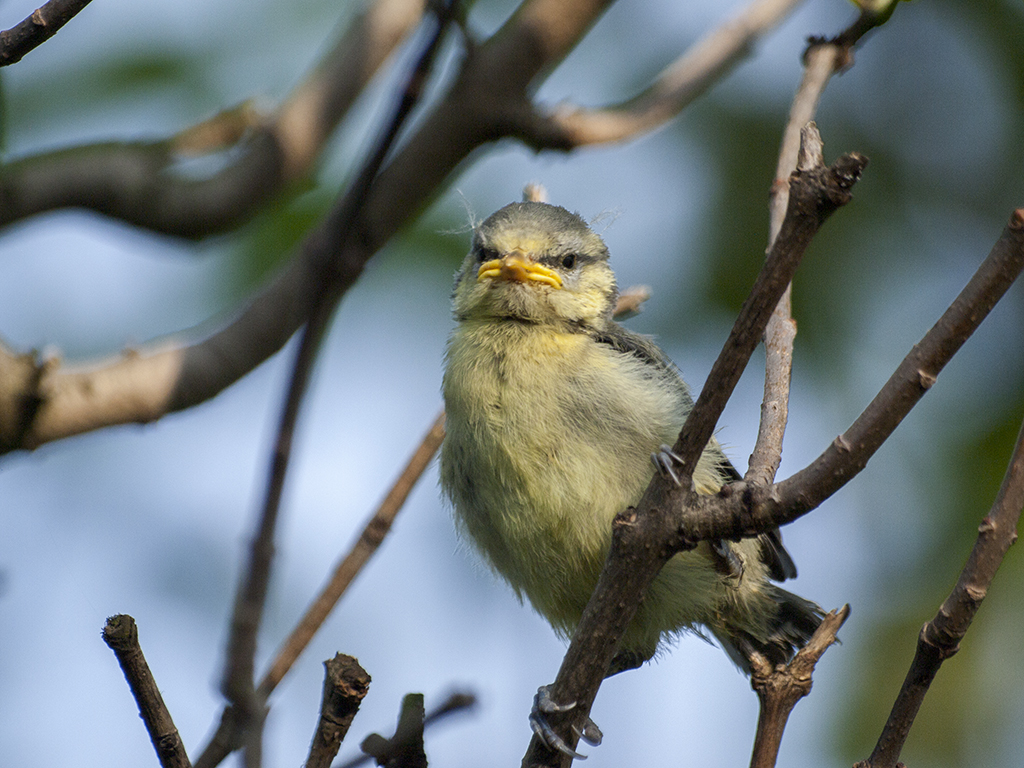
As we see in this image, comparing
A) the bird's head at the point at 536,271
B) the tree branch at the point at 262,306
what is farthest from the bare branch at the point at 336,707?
the bird's head at the point at 536,271

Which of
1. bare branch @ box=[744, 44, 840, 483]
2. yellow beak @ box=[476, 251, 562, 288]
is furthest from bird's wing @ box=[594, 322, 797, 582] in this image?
bare branch @ box=[744, 44, 840, 483]

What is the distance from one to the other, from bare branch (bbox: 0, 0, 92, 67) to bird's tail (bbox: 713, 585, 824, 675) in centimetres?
314

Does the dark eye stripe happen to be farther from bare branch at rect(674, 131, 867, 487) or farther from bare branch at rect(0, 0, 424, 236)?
bare branch at rect(674, 131, 867, 487)

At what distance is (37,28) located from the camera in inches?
72.9

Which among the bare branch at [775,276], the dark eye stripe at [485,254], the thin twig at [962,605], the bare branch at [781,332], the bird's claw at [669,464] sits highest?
the dark eye stripe at [485,254]

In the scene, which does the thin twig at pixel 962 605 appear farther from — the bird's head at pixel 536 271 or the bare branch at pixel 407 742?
the bird's head at pixel 536 271

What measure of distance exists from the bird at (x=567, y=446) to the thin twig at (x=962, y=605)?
4.06 ft

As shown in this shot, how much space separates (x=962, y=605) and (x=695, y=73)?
2.51 m

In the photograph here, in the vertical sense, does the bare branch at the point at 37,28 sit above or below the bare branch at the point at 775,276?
above

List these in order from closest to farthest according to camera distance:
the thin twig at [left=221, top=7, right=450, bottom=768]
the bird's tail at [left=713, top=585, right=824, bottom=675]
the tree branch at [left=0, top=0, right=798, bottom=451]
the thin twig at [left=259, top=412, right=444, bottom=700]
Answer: the thin twig at [left=221, top=7, right=450, bottom=768]
the thin twig at [left=259, top=412, right=444, bottom=700]
the tree branch at [left=0, top=0, right=798, bottom=451]
the bird's tail at [left=713, top=585, right=824, bottom=675]

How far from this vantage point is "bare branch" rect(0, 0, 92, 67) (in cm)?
185

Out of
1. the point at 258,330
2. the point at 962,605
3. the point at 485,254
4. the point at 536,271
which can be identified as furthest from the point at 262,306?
the point at 962,605

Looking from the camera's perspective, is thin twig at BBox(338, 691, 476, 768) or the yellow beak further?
the yellow beak

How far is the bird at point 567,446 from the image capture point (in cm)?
333
